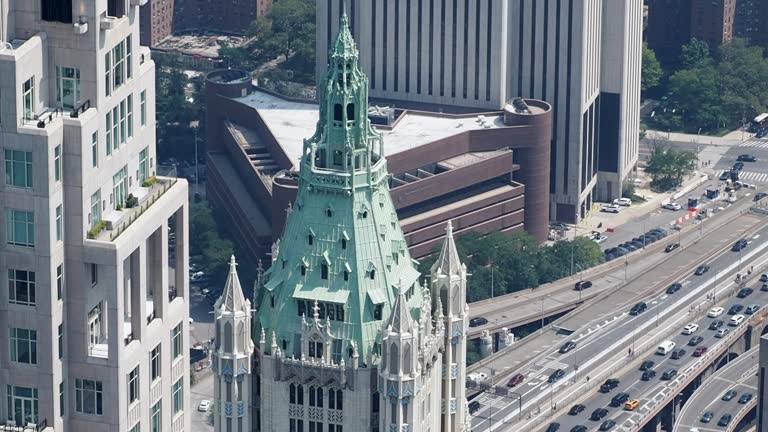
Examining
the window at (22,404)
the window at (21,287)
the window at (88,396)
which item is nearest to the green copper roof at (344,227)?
the window at (88,396)

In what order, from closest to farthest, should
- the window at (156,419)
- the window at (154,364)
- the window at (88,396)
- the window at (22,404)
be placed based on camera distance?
the window at (22,404), the window at (88,396), the window at (154,364), the window at (156,419)

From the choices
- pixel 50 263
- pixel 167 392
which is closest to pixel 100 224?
pixel 50 263

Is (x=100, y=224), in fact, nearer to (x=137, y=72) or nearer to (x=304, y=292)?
(x=137, y=72)

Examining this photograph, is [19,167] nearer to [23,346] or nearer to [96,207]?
[96,207]

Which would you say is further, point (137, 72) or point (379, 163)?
point (379, 163)

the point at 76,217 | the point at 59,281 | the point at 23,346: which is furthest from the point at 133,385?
the point at 76,217

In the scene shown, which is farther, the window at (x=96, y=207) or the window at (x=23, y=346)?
the window at (x=96, y=207)

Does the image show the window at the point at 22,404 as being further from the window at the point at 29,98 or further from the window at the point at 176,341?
the window at the point at 29,98
